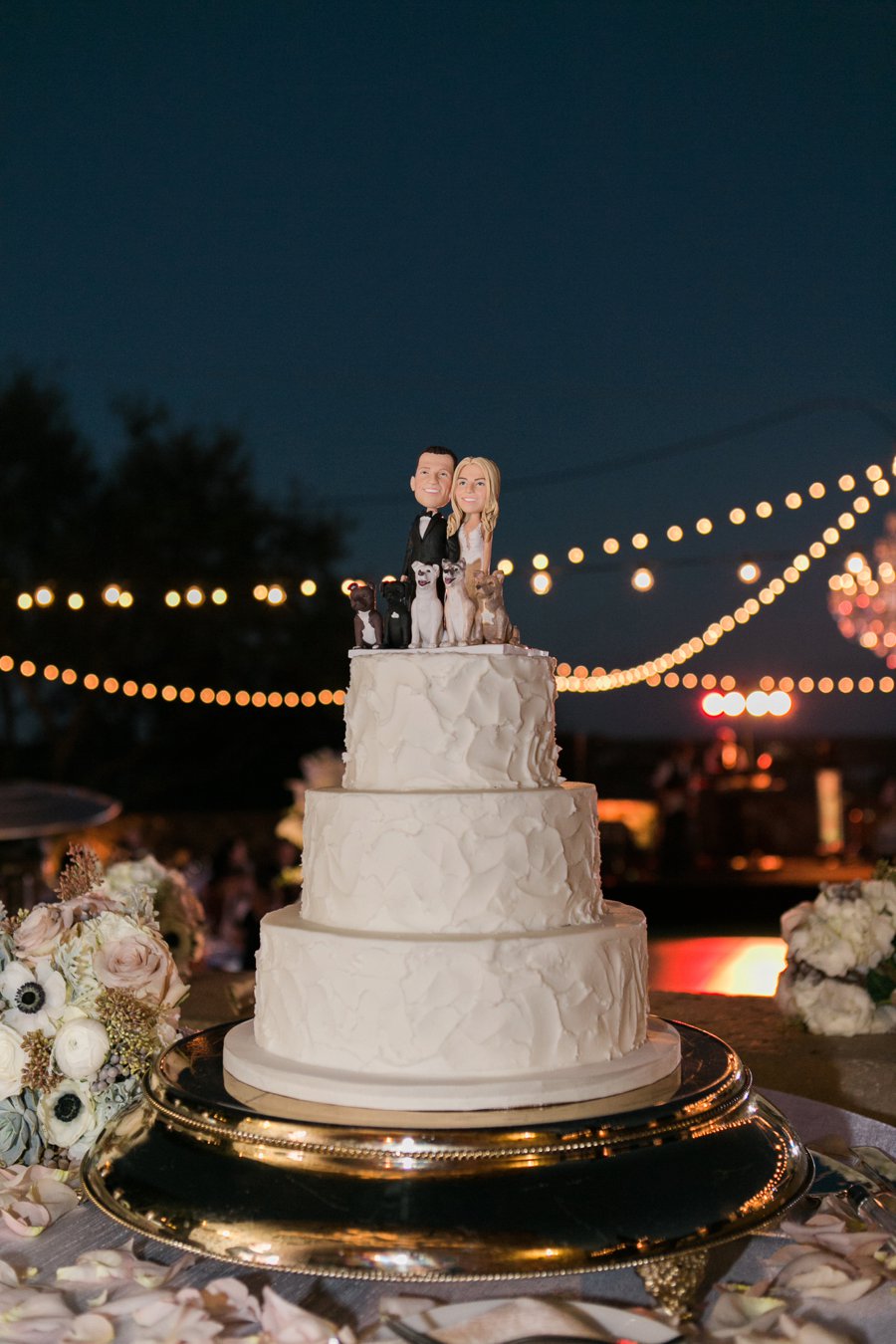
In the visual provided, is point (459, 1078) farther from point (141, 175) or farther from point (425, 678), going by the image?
point (141, 175)

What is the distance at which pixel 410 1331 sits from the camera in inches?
85.8

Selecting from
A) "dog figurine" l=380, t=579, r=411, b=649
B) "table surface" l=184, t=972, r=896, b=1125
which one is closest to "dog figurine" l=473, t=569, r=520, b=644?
"dog figurine" l=380, t=579, r=411, b=649

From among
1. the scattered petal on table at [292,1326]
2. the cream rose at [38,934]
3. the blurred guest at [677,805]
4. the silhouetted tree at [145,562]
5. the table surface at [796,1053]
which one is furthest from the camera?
the silhouetted tree at [145,562]

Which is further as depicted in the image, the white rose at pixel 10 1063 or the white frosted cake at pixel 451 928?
the white rose at pixel 10 1063

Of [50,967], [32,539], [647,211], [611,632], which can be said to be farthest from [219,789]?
[50,967]

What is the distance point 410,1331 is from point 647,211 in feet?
43.3

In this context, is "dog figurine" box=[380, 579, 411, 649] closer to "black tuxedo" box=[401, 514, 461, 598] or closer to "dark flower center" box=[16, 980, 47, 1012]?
"black tuxedo" box=[401, 514, 461, 598]

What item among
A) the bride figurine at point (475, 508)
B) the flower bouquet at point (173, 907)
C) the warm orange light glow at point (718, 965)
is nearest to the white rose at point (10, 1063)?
the bride figurine at point (475, 508)

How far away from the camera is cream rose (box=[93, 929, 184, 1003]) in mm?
3402

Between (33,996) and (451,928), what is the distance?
4.05ft

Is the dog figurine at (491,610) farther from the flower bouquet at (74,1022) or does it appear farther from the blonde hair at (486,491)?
the flower bouquet at (74,1022)

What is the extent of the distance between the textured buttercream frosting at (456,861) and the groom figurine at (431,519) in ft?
1.76

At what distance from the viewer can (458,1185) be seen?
2.31 meters

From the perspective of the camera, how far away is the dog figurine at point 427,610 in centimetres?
305
